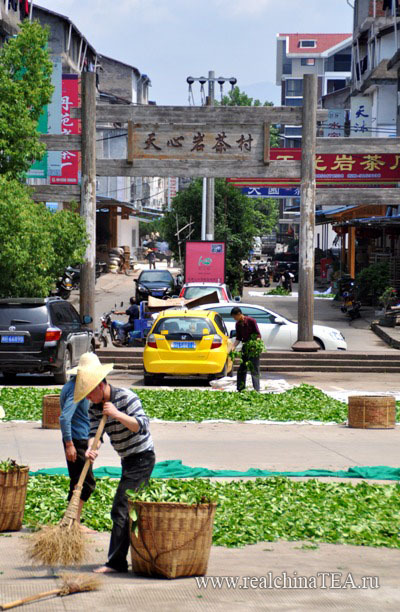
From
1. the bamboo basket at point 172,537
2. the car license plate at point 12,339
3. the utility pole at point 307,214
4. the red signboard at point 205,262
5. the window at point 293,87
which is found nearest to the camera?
the bamboo basket at point 172,537

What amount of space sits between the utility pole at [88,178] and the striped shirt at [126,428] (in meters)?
18.7

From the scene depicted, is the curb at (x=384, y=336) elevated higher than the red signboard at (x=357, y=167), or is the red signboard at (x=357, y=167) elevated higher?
the red signboard at (x=357, y=167)

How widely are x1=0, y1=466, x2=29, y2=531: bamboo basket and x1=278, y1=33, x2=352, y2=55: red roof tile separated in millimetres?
151952

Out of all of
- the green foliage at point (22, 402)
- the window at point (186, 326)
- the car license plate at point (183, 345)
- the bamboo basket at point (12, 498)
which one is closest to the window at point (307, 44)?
the window at point (186, 326)

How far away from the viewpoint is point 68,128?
41.5 metres

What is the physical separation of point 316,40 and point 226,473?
15438cm

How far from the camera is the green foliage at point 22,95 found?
2523 centimetres

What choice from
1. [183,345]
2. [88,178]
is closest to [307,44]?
[88,178]

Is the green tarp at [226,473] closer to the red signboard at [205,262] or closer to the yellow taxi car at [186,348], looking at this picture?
the yellow taxi car at [186,348]

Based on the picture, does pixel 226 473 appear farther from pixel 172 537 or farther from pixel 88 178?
pixel 88 178

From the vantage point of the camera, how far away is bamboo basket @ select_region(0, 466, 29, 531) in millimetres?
8711

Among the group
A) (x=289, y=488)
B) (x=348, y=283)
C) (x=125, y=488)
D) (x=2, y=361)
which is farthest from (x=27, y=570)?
(x=348, y=283)

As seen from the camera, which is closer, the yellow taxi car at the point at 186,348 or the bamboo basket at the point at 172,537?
the bamboo basket at the point at 172,537

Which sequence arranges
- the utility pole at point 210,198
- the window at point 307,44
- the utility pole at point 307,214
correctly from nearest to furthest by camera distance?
the utility pole at point 307,214
the utility pole at point 210,198
the window at point 307,44
